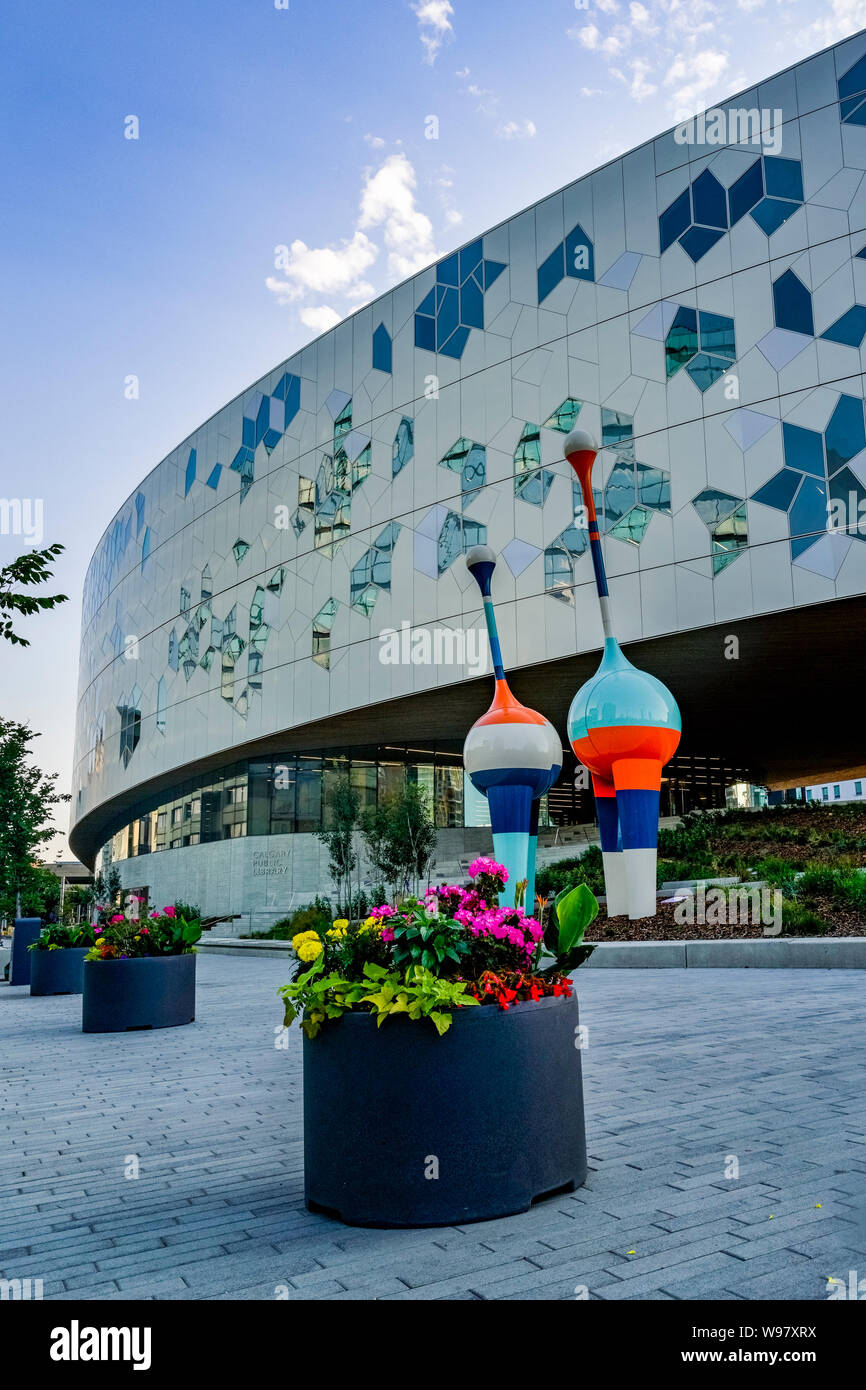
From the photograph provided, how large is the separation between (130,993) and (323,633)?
23.4 metres

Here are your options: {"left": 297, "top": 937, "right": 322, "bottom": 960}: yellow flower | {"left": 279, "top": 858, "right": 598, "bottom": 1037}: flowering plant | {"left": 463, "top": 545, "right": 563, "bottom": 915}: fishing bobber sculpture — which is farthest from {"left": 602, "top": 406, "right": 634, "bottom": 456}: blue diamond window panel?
{"left": 297, "top": 937, "right": 322, "bottom": 960}: yellow flower

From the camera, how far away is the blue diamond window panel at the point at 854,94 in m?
23.5

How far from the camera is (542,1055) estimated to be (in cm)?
416

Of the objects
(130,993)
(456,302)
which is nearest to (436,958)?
(130,993)

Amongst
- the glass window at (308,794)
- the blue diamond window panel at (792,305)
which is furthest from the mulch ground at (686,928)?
the glass window at (308,794)

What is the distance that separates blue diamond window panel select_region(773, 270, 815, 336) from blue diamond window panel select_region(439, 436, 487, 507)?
887cm

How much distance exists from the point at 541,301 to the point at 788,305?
7368 mm

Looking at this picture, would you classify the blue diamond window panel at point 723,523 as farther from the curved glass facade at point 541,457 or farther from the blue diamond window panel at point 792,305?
the blue diamond window panel at point 792,305

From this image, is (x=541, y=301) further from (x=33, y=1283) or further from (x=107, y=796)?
(x=107, y=796)

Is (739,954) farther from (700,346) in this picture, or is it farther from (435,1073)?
(700,346)

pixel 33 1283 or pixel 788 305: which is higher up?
pixel 788 305

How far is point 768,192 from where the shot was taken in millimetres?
24625

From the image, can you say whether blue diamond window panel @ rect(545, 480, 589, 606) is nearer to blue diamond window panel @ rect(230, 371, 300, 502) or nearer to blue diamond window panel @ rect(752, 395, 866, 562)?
blue diamond window panel @ rect(752, 395, 866, 562)
